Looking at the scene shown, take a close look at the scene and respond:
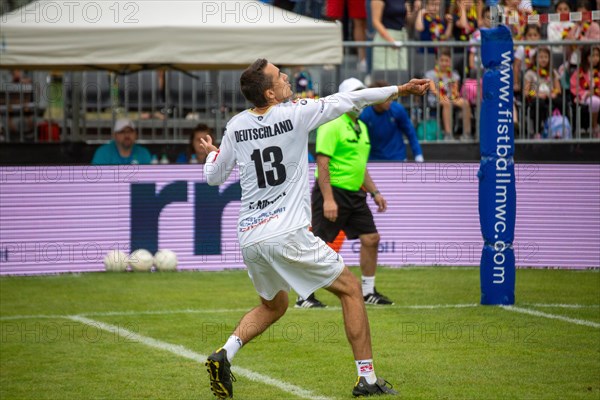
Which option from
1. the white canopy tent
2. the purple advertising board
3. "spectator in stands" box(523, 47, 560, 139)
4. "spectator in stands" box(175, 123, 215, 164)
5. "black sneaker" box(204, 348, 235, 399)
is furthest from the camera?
"spectator in stands" box(523, 47, 560, 139)

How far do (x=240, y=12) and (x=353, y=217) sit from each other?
4.54m

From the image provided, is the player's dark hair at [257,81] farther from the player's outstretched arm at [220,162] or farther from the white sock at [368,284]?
the white sock at [368,284]

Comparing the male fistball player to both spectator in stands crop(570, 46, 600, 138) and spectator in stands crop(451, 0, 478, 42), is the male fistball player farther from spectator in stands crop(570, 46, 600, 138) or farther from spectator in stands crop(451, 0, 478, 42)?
spectator in stands crop(451, 0, 478, 42)

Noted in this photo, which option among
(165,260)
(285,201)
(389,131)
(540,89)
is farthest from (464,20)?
(285,201)

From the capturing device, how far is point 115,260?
44.1ft

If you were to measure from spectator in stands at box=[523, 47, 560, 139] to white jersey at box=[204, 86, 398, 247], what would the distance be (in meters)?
8.33

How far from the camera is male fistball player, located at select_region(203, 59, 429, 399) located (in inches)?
273

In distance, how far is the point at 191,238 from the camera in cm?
1355

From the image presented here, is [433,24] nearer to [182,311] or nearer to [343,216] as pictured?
[343,216]

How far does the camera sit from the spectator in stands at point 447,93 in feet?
49.4

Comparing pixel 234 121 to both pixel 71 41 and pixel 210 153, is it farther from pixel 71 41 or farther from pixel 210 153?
pixel 71 41

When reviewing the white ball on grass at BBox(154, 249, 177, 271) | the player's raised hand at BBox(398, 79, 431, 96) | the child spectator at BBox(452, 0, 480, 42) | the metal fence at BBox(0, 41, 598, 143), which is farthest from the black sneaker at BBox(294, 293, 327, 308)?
the child spectator at BBox(452, 0, 480, 42)

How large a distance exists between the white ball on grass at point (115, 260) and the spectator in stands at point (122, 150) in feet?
5.25

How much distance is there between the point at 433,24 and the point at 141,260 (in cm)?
624
